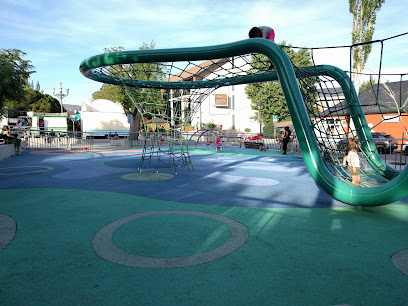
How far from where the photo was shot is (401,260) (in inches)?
127

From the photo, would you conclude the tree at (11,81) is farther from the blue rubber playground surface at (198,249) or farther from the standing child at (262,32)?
the standing child at (262,32)

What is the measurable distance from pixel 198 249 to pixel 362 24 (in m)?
25.7

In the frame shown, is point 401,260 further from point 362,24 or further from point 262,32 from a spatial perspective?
point 362,24

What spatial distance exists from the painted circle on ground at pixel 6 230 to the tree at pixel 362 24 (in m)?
24.8

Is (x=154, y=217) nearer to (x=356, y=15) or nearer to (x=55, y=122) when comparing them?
(x=356, y=15)

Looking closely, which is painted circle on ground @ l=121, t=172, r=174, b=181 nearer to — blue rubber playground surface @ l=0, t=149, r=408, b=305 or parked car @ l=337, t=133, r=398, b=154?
blue rubber playground surface @ l=0, t=149, r=408, b=305

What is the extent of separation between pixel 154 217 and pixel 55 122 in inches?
1465

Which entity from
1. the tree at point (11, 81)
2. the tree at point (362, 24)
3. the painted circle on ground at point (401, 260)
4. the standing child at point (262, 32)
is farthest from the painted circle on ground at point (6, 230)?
the tree at point (362, 24)

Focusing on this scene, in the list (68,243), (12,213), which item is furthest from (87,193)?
(68,243)

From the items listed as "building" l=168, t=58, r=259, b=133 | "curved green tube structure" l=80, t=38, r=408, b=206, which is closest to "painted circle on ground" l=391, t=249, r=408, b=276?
"curved green tube structure" l=80, t=38, r=408, b=206

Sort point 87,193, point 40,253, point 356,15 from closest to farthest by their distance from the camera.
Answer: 1. point 40,253
2. point 87,193
3. point 356,15

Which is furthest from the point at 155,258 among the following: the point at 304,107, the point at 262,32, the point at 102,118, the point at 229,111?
the point at 229,111

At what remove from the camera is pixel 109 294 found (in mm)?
2553

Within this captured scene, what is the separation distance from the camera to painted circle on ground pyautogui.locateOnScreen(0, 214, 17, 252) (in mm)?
3689
